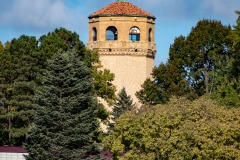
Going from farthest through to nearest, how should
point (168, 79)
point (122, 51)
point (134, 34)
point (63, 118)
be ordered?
point (134, 34) < point (122, 51) < point (168, 79) < point (63, 118)

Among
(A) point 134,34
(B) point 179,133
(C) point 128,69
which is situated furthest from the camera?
(A) point 134,34

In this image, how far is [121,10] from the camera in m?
106

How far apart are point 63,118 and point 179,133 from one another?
23.6ft

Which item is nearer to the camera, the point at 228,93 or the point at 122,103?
the point at 228,93

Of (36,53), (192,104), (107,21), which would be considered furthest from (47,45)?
(107,21)

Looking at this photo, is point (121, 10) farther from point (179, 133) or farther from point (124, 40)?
point (179, 133)

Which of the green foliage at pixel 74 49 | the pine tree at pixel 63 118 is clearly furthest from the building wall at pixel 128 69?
the pine tree at pixel 63 118

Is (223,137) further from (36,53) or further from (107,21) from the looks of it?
(107,21)

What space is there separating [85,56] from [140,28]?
67.5 feet

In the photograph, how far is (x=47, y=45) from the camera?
8300cm

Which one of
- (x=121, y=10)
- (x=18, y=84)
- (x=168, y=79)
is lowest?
(x=18, y=84)

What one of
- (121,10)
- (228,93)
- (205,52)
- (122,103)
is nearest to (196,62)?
(205,52)

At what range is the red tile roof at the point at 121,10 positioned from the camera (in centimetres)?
10594

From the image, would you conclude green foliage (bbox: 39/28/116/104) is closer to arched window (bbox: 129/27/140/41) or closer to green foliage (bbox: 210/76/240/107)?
green foliage (bbox: 210/76/240/107)
